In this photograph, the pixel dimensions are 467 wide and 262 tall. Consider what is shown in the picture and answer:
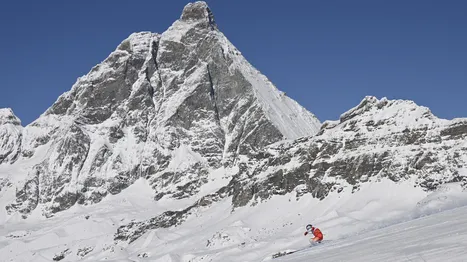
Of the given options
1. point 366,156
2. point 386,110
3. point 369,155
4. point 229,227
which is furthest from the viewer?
point 386,110

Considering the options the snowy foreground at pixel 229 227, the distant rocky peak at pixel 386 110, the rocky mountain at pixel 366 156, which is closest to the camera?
the snowy foreground at pixel 229 227

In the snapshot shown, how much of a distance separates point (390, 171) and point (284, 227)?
22.1 m

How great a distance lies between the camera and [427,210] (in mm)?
93812

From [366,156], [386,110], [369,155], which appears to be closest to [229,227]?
[366,156]

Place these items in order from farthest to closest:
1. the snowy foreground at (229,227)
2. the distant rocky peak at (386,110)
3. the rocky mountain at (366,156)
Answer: the distant rocky peak at (386,110) < the rocky mountain at (366,156) < the snowy foreground at (229,227)

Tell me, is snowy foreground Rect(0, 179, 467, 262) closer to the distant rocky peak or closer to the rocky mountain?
the rocky mountain

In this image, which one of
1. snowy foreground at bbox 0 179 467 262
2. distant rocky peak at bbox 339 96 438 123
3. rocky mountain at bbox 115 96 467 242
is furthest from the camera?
distant rocky peak at bbox 339 96 438 123

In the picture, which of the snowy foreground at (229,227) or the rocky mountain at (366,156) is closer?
the snowy foreground at (229,227)

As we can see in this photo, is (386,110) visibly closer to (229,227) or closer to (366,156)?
(366,156)

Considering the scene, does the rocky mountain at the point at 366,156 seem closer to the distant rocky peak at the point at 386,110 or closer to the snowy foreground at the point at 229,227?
the distant rocky peak at the point at 386,110

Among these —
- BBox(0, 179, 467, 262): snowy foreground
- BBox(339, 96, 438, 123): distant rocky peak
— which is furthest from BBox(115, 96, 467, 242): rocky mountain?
BBox(0, 179, 467, 262): snowy foreground

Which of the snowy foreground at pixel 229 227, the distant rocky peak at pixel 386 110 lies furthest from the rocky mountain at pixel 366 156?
the snowy foreground at pixel 229 227

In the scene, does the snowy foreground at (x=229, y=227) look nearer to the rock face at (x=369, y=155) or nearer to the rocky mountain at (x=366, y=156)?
the rocky mountain at (x=366, y=156)

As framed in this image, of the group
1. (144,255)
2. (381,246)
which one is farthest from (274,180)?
(381,246)
